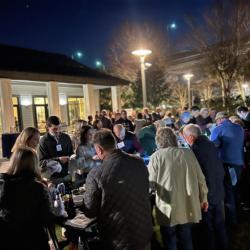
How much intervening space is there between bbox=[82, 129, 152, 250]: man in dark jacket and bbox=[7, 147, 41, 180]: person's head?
0.51m

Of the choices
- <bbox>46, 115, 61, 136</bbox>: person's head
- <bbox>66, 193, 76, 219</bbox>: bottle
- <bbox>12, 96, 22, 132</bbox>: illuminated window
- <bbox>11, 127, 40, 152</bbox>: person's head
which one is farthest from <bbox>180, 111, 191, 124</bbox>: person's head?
<bbox>12, 96, 22, 132</bbox>: illuminated window

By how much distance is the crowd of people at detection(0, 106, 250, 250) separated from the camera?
2523 millimetres

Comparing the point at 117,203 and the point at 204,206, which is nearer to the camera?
the point at 117,203

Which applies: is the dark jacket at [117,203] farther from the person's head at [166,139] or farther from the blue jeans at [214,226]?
the blue jeans at [214,226]

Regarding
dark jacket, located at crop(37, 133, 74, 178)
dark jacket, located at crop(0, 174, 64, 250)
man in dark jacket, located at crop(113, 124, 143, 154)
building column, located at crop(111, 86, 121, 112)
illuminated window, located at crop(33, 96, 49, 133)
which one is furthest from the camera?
building column, located at crop(111, 86, 121, 112)

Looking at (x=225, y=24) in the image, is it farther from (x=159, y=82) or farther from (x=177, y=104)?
(x=177, y=104)

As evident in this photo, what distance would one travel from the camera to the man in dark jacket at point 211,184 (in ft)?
12.2

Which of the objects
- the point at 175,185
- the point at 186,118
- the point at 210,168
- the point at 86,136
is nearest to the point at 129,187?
the point at 175,185

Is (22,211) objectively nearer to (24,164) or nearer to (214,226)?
(24,164)

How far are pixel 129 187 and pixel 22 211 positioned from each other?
0.92m

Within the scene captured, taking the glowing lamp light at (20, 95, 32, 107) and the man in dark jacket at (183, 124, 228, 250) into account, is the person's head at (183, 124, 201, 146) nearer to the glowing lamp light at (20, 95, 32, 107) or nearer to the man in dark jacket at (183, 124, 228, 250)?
the man in dark jacket at (183, 124, 228, 250)

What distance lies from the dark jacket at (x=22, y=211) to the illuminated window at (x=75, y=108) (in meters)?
15.0

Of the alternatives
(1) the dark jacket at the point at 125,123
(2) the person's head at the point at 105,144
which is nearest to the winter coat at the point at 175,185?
(2) the person's head at the point at 105,144

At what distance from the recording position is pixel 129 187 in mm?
2617
